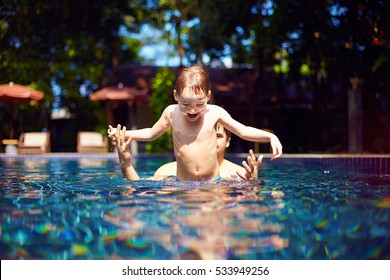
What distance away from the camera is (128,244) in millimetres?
2691

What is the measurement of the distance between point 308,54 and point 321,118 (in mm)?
3038

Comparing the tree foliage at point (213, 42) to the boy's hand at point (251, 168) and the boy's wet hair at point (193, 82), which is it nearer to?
the boy's hand at point (251, 168)

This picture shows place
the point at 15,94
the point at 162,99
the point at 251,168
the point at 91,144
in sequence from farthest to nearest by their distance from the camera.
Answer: the point at 162,99, the point at 91,144, the point at 15,94, the point at 251,168

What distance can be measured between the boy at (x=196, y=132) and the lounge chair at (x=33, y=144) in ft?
39.8

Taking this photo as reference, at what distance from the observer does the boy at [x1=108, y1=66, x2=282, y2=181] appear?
4.83 meters

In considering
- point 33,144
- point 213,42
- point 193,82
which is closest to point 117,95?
point 33,144

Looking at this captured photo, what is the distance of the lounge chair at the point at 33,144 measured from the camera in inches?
647

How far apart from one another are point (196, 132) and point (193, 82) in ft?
1.88

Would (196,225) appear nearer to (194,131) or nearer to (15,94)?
(194,131)

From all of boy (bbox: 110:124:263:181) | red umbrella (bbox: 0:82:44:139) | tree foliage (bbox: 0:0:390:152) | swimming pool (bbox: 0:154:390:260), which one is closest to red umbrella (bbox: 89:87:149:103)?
red umbrella (bbox: 0:82:44:139)

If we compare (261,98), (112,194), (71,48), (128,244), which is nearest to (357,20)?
(261,98)

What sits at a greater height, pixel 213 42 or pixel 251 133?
pixel 213 42

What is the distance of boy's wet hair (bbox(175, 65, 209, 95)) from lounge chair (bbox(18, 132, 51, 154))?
12681mm

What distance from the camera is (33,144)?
17.0m
